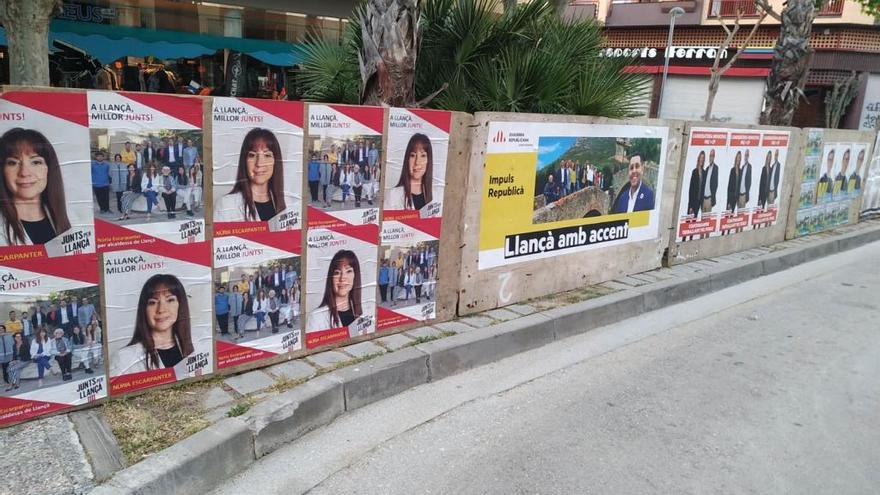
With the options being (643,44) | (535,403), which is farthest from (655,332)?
(643,44)

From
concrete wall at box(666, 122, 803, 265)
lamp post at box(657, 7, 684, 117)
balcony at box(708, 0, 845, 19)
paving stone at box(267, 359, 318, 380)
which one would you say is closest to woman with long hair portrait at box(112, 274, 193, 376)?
paving stone at box(267, 359, 318, 380)

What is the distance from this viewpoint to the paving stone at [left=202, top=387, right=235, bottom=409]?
12.3 feet

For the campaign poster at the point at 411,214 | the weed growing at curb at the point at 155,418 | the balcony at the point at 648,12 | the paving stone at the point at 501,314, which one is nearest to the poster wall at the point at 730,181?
the paving stone at the point at 501,314

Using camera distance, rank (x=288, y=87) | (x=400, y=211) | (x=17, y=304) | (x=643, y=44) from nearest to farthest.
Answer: (x=17, y=304)
(x=400, y=211)
(x=288, y=87)
(x=643, y=44)

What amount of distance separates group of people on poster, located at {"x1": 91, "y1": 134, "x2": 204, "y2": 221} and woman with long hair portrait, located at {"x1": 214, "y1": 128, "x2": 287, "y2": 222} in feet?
0.73

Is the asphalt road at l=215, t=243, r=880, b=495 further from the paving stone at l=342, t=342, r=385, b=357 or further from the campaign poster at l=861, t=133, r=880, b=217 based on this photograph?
the campaign poster at l=861, t=133, r=880, b=217

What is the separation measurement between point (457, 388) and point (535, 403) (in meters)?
0.58

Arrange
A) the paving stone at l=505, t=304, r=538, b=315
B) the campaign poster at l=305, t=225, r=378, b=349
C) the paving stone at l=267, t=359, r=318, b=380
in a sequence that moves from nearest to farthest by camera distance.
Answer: the paving stone at l=267, t=359, r=318, b=380, the campaign poster at l=305, t=225, r=378, b=349, the paving stone at l=505, t=304, r=538, b=315

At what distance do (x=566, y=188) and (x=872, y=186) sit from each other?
10.1m

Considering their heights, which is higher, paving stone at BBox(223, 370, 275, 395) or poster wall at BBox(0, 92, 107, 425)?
poster wall at BBox(0, 92, 107, 425)

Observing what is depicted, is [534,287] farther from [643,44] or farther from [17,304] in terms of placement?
[643,44]

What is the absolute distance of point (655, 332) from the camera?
6141 mm

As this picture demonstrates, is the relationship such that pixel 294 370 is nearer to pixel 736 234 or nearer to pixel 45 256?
pixel 45 256

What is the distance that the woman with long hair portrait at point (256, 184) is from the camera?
155 inches
